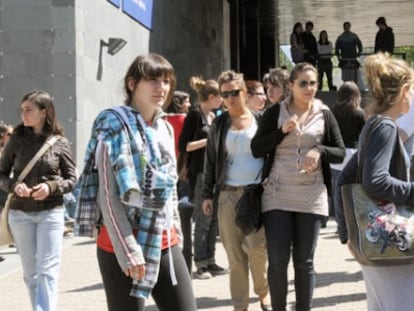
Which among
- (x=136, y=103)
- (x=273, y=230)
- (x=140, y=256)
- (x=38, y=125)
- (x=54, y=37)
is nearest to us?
(x=140, y=256)

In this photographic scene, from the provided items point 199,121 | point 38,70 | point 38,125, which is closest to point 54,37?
point 38,70

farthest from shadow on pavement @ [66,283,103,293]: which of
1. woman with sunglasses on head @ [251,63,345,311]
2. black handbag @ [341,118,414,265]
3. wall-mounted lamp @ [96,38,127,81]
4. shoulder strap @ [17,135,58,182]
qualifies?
wall-mounted lamp @ [96,38,127,81]

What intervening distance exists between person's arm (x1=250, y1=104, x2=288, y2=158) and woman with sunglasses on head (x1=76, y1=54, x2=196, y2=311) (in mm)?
1859

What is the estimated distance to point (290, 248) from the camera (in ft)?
19.7

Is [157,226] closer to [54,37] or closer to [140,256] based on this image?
[140,256]

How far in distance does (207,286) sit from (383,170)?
180 inches

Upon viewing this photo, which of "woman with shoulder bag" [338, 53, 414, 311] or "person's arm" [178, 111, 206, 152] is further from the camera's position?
"person's arm" [178, 111, 206, 152]

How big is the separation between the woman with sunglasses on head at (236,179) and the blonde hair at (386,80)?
8.29 feet

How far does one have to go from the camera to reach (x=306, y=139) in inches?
239

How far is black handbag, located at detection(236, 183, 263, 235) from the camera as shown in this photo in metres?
6.09

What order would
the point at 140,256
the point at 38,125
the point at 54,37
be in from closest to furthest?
the point at 140,256 → the point at 38,125 → the point at 54,37

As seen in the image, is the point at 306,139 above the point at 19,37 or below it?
below

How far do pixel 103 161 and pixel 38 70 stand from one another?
10.2 metres

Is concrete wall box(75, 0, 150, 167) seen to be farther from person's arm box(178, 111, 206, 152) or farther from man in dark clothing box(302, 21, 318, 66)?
man in dark clothing box(302, 21, 318, 66)
